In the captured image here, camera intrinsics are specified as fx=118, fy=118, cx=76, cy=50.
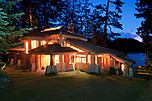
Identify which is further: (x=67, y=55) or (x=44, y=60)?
(x=44, y=60)

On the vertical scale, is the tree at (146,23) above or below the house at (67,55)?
above

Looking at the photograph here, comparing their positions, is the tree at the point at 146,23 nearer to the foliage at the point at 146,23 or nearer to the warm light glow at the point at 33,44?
the foliage at the point at 146,23

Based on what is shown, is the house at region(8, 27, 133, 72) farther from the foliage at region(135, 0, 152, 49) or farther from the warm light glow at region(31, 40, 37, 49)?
the foliage at region(135, 0, 152, 49)

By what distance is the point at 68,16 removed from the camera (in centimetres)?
3841

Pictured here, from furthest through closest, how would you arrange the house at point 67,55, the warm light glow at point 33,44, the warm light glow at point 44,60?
1. the warm light glow at point 33,44
2. the warm light glow at point 44,60
3. the house at point 67,55

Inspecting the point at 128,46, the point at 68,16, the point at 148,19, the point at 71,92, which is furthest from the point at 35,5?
the point at 128,46

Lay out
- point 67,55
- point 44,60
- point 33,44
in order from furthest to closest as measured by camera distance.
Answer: point 33,44 < point 44,60 < point 67,55

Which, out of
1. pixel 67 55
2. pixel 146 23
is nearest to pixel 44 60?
pixel 67 55

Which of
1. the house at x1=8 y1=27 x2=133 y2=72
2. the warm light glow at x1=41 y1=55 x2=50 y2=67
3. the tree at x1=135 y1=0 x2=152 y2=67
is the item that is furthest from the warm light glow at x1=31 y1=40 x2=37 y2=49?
the tree at x1=135 y1=0 x2=152 y2=67

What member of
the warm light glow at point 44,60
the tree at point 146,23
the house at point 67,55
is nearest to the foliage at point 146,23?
the tree at point 146,23

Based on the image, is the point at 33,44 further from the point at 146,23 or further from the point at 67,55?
the point at 146,23

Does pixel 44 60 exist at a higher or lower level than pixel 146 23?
lower

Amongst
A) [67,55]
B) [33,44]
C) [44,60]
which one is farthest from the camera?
[33,44]

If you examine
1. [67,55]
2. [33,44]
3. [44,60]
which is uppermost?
[33,44]
